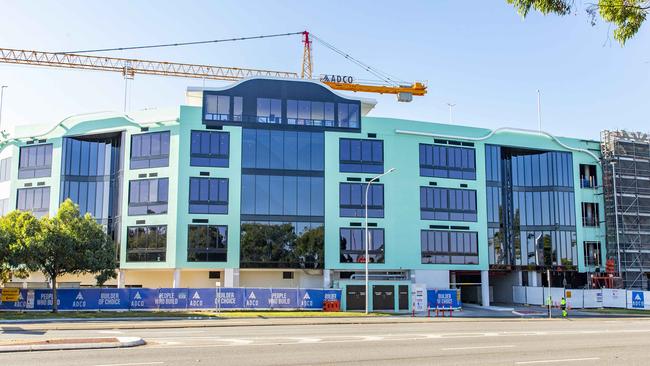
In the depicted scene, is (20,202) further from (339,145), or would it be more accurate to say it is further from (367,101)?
(367,101)

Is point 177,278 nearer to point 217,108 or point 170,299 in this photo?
point 170,299

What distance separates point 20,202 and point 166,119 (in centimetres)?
1583

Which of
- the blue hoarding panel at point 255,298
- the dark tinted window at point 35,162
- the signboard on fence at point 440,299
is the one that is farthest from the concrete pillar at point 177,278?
the signboard on fence at point 440,299

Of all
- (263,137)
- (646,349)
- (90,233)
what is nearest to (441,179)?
(263,137)

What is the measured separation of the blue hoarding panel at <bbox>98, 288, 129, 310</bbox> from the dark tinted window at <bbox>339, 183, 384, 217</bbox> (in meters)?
19.0

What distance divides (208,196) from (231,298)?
10.3 m

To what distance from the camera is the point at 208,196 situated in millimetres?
50906

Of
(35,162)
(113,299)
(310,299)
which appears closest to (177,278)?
(113,299)

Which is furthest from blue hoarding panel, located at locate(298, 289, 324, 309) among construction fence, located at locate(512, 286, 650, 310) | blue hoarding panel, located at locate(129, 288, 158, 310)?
construction fence, located at locate(512, 286, 650, 310)

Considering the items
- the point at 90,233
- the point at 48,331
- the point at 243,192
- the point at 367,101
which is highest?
the point at 367,101

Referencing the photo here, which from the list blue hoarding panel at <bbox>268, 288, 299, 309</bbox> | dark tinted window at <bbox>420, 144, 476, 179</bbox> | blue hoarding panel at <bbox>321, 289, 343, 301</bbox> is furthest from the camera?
dark tinted window at <bbox>420, 144, 476, 179</bbox>

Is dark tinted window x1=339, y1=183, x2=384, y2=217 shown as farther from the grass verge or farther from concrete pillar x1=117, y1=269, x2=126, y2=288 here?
concrete pillar x1=117, y1=269, x2=126, y2=288

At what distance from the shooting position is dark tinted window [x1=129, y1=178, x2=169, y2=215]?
5084cm

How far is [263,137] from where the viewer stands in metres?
52.5
